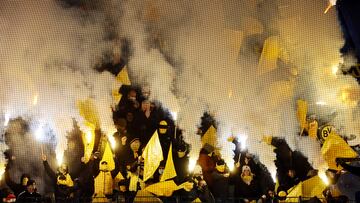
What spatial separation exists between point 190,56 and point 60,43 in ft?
12.0

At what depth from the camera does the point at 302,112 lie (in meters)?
11.0

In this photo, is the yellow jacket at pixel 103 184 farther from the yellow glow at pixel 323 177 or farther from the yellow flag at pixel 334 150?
the yellow flag at pixel 334 150

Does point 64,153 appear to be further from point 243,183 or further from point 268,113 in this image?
point 268,113

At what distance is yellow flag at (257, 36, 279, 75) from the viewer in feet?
37.7

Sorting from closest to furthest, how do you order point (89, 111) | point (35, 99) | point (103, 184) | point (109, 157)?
point (103, 184)
point (109, 157)
point (35, 99)
point (89, 111)

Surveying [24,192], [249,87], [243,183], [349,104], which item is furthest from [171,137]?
[349,104]

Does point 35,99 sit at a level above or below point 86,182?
above

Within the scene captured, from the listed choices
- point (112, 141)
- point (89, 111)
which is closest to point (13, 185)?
point (112, 141)

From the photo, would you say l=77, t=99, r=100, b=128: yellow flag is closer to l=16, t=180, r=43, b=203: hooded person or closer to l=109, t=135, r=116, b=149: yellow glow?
l=109, t=135, r=116, b=149: yellow glow

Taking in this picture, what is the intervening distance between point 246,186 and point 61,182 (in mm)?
4350

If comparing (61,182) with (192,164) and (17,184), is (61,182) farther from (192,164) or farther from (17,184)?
(192,164)

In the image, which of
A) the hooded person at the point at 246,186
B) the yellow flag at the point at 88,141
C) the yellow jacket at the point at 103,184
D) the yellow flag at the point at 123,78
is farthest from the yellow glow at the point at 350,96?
the yellow flag at the point at 88,141

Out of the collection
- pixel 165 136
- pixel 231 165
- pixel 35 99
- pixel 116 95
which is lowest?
pixel 231 165

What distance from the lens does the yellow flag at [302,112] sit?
35.1ft
